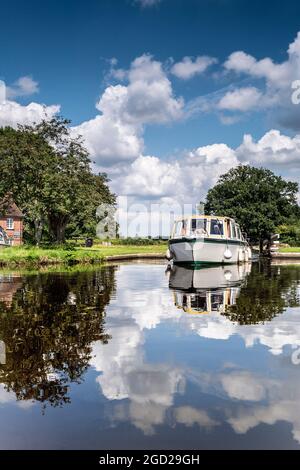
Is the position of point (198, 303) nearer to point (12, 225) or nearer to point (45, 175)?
point (45, 175)

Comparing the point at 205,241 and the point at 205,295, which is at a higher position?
the point at 205,241

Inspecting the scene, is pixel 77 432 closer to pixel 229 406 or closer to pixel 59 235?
pixel 229 406

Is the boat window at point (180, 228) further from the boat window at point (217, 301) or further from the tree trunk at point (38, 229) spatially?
the boat window at point (217, 301)

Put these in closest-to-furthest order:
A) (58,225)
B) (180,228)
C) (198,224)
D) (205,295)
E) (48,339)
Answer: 1. (48,339)
2. (205,295)
3. (198,224)
4. (180,228)
5. (58,225)

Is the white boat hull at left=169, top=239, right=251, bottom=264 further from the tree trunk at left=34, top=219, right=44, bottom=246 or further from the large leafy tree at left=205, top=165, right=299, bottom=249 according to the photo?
the large leafy tree at left=205, top=165, right=299, bottom=249

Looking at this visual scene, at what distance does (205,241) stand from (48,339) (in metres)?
24.9

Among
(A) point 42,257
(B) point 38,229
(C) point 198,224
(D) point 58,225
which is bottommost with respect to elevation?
(A) point 42,257

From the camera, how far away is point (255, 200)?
69062 millimetres

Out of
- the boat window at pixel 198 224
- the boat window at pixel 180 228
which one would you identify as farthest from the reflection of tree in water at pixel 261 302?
the boat window at pixel 180 228

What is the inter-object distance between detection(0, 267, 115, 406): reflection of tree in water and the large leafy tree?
52.6 meters

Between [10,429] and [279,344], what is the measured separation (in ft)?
19.9

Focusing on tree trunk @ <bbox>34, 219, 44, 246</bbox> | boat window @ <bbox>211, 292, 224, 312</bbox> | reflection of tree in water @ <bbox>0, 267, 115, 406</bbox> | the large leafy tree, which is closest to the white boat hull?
boat window @ <bbox>211, 292, 224, 312</bbox>

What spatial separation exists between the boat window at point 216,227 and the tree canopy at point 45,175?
15.9 meters

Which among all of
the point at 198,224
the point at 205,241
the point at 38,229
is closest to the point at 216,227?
the point at 198,224
